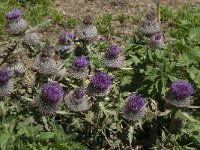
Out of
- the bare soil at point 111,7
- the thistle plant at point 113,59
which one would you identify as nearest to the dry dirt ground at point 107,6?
the bare soil at point 111,7

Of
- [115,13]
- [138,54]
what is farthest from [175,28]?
[138,54]

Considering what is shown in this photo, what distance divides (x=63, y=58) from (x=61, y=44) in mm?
150

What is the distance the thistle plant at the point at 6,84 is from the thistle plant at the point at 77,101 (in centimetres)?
50

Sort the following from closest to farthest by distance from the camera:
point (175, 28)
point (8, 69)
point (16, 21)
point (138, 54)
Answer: point (8, 69), point (16, 21), point (138, 54), point (175, 28)

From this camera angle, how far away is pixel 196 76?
5070mm

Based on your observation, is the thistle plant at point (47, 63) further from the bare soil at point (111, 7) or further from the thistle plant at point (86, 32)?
the bare soil at point (111, 7)

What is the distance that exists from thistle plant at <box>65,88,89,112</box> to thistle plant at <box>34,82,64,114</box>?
156 mm

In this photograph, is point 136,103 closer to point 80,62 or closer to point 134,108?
point 134,108

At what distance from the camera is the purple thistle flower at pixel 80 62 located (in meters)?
4.51

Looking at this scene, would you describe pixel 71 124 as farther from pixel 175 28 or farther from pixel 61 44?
pixel 175 28

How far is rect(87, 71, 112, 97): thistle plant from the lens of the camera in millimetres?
4262

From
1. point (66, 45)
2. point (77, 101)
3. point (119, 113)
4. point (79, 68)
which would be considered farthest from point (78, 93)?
point (66, 45)

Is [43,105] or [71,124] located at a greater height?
[43,105]

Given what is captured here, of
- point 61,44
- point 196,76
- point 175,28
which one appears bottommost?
point 175,28
